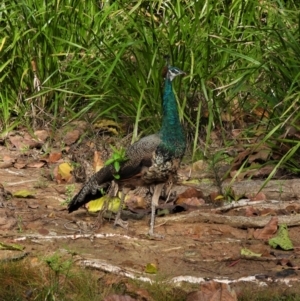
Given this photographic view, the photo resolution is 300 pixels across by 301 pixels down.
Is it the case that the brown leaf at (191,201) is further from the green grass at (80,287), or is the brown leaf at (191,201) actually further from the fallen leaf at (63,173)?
the green grass at (80,287)

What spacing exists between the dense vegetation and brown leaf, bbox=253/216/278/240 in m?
0.94

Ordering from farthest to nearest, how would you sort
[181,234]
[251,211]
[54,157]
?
1. [54,157]
2. [251,211]
3. [181,234]

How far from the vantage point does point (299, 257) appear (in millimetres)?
5551

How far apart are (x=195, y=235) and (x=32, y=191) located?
147cm

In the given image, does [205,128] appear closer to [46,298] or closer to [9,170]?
[9,170]

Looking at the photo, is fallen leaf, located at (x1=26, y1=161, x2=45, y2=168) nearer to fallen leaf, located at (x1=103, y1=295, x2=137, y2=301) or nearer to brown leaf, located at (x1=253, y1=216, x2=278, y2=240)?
brown leaf, located at (x1=253, y1=216, x2=278, y2=240)

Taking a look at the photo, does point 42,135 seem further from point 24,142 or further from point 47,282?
point 47,282

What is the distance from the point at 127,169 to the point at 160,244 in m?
0.53

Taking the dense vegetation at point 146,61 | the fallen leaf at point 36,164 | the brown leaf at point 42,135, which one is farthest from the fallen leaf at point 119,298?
the brown leaf at point 42,135

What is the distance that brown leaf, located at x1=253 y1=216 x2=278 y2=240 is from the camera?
19.5 feet

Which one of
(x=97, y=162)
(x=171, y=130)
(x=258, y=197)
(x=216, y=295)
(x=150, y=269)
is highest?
(x=171, y=130)

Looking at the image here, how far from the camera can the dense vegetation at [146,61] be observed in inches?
278

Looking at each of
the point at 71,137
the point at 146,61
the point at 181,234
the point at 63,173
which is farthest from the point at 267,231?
the point at 71,137

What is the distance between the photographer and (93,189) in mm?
6125
